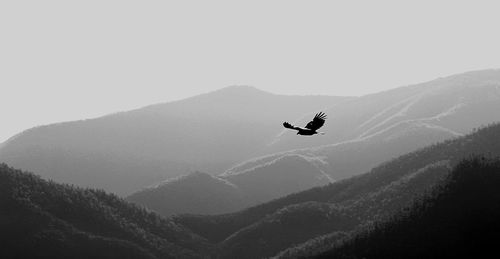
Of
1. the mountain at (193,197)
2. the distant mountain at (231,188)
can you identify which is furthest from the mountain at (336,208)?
the distant mountain at (231,188)

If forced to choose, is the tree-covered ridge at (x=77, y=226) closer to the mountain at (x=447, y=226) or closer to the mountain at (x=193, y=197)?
the mountain at (x=447, y=226)

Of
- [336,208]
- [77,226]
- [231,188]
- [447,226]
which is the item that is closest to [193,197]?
[231,188]

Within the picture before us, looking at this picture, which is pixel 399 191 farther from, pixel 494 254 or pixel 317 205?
pixel 494 254

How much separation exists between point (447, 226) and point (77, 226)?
178 feet

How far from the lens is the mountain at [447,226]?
69.0 metres

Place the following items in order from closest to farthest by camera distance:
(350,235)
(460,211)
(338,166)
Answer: (460,211), (350,235), (338,166)

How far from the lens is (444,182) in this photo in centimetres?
8625

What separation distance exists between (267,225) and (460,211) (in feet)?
123

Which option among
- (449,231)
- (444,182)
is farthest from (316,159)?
(449,231)

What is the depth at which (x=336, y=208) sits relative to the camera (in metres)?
109

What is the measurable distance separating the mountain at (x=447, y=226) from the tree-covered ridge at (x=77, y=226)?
31.1 m

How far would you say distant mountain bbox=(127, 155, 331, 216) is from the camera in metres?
158

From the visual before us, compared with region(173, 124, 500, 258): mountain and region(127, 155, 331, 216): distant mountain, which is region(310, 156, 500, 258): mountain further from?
region(127, 155, 331, 216): distant mountain

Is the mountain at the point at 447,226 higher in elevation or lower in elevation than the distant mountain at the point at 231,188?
lower
